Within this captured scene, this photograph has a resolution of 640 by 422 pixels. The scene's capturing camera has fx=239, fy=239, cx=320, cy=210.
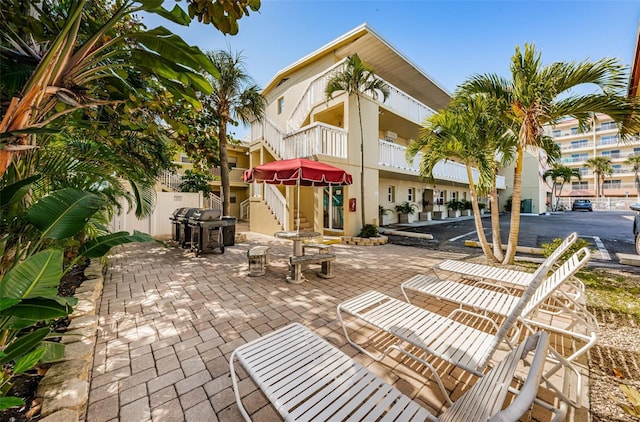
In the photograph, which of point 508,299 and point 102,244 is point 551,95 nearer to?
point 508,299

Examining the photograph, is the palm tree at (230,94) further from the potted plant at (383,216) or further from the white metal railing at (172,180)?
the potted plant at (383,216)

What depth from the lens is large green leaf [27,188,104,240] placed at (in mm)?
1878

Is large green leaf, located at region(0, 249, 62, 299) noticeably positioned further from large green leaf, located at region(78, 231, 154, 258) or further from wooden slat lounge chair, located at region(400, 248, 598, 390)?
wooden slat lounge chair, located at region(400, 248, 598, 390)

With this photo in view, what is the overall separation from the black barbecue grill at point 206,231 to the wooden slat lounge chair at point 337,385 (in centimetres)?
598

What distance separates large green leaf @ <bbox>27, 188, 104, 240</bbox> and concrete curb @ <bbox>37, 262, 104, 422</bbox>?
4.08ft

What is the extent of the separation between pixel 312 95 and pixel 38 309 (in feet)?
41.2

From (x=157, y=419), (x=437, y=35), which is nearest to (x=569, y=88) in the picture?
(x=437, y=35)

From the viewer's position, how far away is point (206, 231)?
296 inches

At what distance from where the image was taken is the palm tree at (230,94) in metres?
9.07

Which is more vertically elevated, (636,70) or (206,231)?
(636,70)

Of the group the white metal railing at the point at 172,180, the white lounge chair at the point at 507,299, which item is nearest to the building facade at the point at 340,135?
the white metal railing at the point at 172,180

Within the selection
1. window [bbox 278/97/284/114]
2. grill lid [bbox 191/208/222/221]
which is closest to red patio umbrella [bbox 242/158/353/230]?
grill lid [bbox 191/208/222/221]

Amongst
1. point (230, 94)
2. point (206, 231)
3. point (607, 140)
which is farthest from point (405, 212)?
point (607, 140)

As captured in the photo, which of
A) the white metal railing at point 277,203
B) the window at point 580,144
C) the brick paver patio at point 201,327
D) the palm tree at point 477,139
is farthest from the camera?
the window at point 580,144
